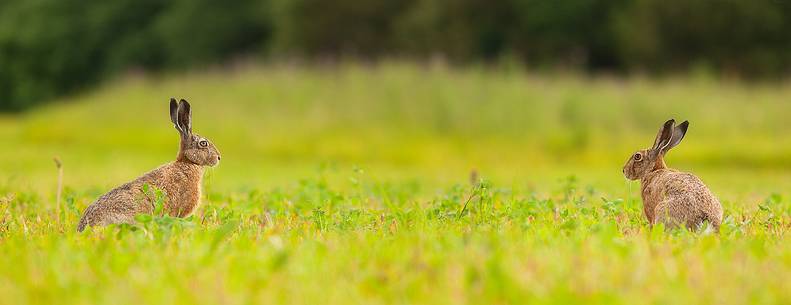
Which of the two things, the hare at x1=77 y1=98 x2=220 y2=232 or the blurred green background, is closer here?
the blurred green background

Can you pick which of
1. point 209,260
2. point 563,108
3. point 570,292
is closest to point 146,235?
point 209,260

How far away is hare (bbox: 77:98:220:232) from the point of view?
5508 mm

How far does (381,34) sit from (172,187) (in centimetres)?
3778

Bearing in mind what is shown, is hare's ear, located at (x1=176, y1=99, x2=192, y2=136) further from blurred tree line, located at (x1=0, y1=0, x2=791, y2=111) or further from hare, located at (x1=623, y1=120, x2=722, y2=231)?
blurred tree line, located at (x1=0, y1=0, x2=791, y2=111)

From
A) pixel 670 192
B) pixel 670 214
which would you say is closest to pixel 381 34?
pixel 670 192

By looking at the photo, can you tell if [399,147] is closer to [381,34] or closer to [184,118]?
[184,118]

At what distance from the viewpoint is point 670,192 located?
575 cm

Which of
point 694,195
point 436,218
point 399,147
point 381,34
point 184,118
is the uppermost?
point 381,34

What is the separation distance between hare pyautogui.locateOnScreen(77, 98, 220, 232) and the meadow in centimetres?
22

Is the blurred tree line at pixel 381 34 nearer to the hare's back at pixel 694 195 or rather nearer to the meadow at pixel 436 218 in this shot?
the meadow at pixel 436 218

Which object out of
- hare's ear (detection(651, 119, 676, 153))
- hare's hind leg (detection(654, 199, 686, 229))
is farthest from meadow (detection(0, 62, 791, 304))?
hare's ear (detection(651, 119, 676, 153))

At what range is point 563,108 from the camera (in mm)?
20859

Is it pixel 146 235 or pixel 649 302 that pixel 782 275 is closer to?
pixel 649 302

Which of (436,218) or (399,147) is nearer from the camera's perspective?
(436,218)
